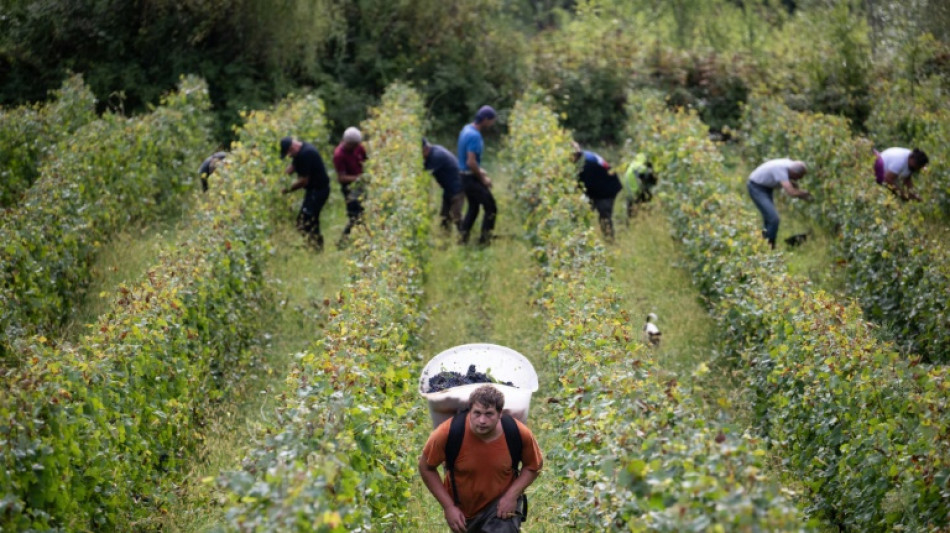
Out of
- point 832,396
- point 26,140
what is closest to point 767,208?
point 832,396

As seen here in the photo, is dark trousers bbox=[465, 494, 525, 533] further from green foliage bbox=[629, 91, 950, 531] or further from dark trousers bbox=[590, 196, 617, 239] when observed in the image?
dark trousers bbox=[590, 196, 617, 239]

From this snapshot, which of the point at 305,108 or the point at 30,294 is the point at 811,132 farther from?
the point at 30,294

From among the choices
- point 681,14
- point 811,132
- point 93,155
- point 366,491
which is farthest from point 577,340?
point 681,14

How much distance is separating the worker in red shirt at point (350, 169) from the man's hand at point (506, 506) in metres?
8.52

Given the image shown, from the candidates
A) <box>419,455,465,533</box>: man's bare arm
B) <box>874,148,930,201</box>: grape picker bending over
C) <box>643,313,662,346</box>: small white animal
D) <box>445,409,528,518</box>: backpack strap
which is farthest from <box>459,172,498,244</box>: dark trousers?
<box>419,455,465,533</box>: man's bare arm

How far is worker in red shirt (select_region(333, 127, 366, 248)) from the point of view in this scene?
14.4m

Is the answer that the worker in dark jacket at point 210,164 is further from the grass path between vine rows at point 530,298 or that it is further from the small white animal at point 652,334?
the small white animal at point 652,334

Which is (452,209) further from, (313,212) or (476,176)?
(313,212)

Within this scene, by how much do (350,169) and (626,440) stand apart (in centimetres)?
987

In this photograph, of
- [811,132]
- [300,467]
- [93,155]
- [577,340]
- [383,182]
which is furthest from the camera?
[811,132]

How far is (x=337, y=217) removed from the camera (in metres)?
16.7

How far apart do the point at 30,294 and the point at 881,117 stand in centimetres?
1438

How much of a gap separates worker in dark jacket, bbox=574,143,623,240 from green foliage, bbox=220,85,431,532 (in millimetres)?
3563

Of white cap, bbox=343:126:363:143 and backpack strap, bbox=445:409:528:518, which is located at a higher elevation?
backpack strap, bbox=445:409:528:518
